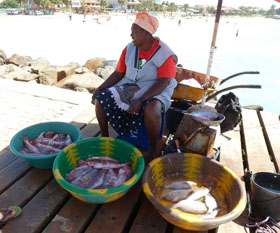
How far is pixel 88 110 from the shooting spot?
12.6 feet

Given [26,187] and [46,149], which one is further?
[46,149]

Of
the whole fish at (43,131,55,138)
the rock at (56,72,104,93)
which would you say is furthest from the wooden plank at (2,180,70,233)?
the rock at (56,72,104,93)

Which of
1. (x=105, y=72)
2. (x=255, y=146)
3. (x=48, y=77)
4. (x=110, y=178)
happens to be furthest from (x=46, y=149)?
(x=105, y=72)

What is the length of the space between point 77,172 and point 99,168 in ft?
0.68

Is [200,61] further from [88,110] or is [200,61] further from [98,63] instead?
[88,110]

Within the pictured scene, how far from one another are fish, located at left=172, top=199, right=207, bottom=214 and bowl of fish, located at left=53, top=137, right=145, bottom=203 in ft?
1.39

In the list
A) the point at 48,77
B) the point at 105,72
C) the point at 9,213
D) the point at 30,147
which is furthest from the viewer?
the point at 105,72

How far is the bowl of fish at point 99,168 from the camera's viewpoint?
181 centimetres

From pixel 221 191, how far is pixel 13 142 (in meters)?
2.15

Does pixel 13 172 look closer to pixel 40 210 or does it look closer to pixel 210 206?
pixel 40 210

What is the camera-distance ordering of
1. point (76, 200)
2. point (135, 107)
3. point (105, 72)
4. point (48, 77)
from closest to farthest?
point (76, 200)
point (135, 107)
point (48, 77)
point (105, 72)

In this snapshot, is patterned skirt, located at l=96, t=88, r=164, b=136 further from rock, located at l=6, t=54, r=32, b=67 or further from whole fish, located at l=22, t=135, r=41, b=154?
rock, located at l=6, t=54, r=32, b=67

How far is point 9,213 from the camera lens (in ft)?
6.05

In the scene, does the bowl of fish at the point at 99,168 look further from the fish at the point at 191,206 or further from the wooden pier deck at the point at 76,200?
the fish at the point at 191,206
